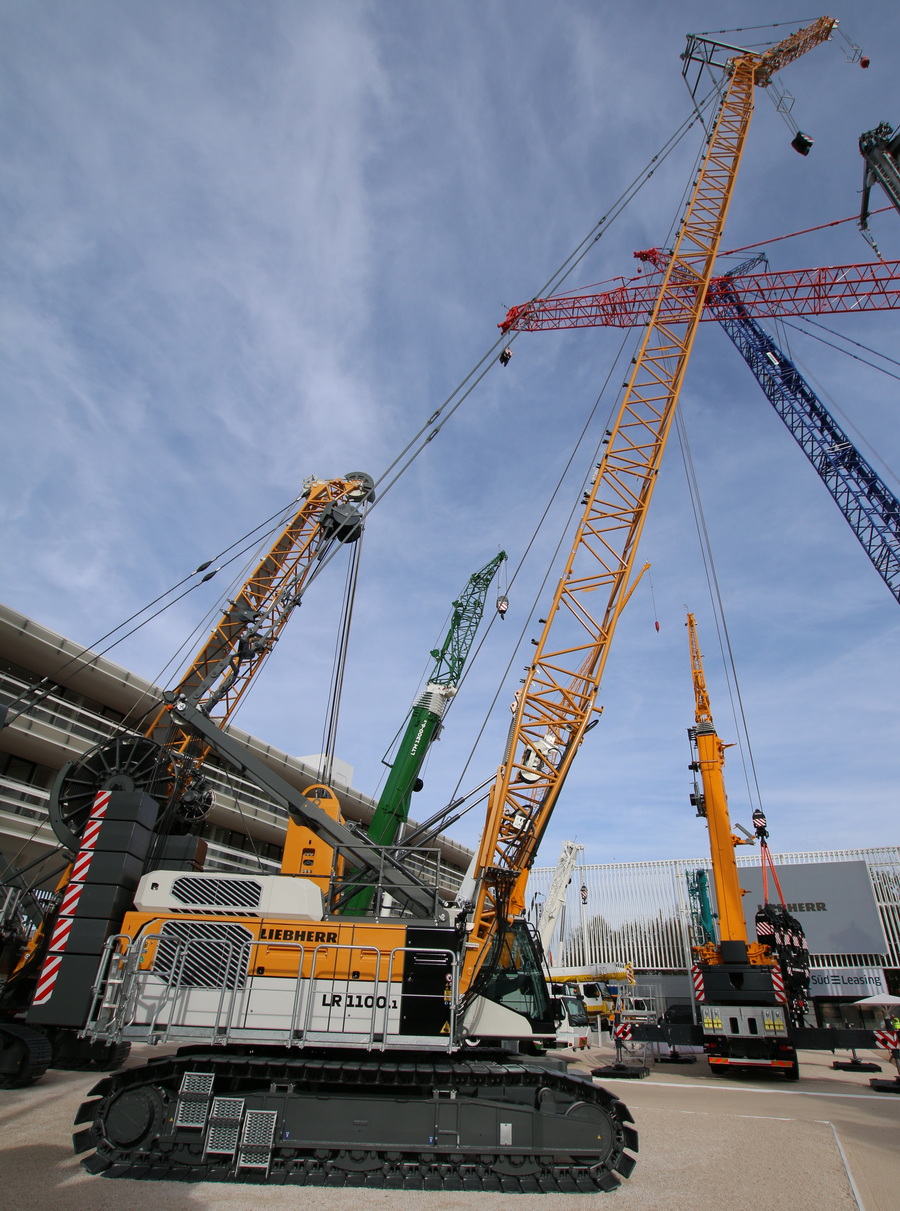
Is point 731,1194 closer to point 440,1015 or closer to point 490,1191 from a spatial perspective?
point 490,1191

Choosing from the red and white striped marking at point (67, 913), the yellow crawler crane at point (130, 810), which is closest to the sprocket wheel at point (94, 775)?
the yellow crawler crane at point (130, 810)

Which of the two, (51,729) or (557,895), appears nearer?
(51,729)

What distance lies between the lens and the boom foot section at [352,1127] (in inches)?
272

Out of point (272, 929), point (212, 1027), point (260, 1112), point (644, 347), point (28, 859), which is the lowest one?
point (260, 1112)

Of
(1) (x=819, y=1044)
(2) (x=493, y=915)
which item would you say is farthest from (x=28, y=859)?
(1) (x=819, y=1044)

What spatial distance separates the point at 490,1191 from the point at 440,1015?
1.66 meters

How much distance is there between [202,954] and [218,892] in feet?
2.22

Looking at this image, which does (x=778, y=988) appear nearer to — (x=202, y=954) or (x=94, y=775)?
(x=202, y=954)

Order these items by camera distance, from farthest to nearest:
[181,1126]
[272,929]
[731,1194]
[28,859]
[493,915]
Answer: [28,859] → [493,915] → [272,929] → [181,1126] → [731,1194]

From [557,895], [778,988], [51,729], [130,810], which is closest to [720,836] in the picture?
[778,988]

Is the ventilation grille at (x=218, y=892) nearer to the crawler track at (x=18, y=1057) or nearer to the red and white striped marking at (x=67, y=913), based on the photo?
the red and white striped marking at (x=67, y=913)

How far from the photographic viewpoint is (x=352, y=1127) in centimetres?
706

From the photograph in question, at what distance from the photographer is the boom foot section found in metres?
6.91

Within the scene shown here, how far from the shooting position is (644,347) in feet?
61.5
